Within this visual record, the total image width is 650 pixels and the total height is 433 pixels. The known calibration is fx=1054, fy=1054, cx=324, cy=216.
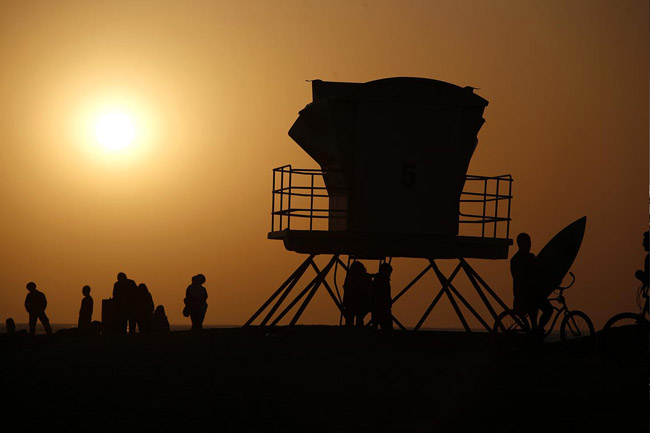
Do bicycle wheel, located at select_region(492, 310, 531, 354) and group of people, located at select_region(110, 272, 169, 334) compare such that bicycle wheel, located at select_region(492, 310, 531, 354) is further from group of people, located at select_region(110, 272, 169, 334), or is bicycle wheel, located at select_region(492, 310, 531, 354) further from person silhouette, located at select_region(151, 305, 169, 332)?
person silhouette, located at select_region(151, 305, 169, 332)

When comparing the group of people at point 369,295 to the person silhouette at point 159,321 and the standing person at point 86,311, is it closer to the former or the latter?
the person silhouette at point 159,321

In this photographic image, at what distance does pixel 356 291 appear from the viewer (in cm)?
2698

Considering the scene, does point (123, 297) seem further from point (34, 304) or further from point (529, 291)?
point (529, 291)

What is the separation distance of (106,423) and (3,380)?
195 inches

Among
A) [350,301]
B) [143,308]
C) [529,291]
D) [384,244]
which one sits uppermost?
[384,244]

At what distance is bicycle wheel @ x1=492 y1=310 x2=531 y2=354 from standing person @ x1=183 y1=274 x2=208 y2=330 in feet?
45.0

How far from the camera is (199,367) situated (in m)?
20.1

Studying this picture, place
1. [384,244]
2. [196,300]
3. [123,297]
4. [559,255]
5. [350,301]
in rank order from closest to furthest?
1. [559,255]
2. [384,244]
3. [350,301]
4. [123,297]
5. [196,300]

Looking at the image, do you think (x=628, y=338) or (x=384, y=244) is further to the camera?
(x=384, y=244)

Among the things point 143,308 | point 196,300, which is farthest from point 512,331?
point 143,308

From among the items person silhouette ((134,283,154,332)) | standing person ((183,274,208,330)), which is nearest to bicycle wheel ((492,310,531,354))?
standing person ((183,274,208,330))

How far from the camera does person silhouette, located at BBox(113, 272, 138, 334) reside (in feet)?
106

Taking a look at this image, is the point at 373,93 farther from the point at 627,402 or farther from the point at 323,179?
the point at 627,402

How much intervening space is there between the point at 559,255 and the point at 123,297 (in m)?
15.4
